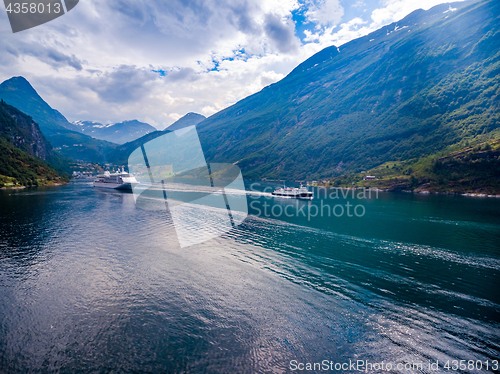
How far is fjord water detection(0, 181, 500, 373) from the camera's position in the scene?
559 inches

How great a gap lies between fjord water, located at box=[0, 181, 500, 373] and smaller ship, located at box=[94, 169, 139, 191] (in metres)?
85.1

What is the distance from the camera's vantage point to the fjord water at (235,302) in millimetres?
14195

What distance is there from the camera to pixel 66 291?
20469 millimetres

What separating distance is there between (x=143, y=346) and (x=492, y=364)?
2174cm

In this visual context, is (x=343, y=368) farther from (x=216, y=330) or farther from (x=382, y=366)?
(x=216, y=330)

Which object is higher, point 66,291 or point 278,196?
point 66,291

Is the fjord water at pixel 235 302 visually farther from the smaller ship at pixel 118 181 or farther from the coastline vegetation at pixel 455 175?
the coastline vegetation at pixel 455 175

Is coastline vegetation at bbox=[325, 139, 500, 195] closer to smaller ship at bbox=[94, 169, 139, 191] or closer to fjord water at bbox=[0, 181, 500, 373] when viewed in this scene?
fjord water at bbox=[0, 181, 500, 373]

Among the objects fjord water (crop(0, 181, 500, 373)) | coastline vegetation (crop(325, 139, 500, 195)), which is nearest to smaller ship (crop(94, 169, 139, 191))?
fjord water (crop(0, 181, 500, 373))

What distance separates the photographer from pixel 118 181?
4884 inches

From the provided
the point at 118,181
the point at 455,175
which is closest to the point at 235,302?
the point at 118,181

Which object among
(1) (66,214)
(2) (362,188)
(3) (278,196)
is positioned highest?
(1) (66,214)

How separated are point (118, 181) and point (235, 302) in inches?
4988

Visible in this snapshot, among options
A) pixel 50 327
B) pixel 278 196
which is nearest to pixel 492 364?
pixel 50 327
